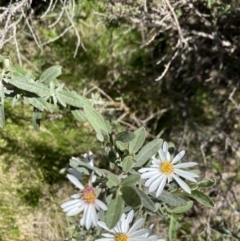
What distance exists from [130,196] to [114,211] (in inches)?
2.3

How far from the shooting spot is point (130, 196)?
126cm

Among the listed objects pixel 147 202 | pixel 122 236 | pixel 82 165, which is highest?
pixel 82 165

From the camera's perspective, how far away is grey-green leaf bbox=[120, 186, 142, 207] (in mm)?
1235

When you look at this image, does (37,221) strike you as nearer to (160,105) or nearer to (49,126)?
(49,126)

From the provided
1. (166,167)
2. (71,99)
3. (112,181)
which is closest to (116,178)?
(112,181)

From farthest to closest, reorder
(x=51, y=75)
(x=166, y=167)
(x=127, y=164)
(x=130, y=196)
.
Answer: (x=51, y=75), (x=166, y=167), (x=127, y=164), (x=130, y=196)

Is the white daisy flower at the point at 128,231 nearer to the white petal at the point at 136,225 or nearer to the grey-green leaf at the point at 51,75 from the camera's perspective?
the white petal at the point at 136,225

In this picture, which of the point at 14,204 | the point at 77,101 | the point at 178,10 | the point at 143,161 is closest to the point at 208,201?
the point at 143,161

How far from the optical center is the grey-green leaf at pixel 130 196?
1.24 meters

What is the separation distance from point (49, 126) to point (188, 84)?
69 centimetres

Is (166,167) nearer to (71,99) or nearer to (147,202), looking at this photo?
(147,202)

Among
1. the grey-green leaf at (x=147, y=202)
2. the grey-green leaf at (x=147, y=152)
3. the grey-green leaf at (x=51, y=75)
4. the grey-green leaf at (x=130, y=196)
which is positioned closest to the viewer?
the grey-green leaf at (x=130, y=196)

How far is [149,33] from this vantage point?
2262 millimetres

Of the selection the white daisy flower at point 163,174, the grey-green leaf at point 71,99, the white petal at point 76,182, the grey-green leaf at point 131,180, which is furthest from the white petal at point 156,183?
the grey-green leaf at point 71,99
